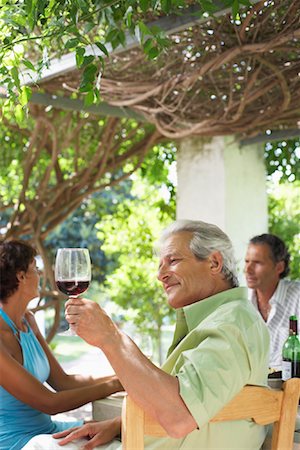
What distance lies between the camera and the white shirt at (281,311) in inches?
175

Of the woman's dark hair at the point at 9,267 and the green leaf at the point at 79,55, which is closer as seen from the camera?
the green leaf at the point at 79,55

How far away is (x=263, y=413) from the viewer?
2.19 meters

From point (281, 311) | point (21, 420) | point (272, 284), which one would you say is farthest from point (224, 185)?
point (21, 420)

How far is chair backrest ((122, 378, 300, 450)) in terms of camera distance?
79.7 inches

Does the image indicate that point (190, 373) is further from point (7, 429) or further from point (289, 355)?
point (7, 429)

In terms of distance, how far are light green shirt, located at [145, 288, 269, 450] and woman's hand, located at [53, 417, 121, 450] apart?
0.39 m

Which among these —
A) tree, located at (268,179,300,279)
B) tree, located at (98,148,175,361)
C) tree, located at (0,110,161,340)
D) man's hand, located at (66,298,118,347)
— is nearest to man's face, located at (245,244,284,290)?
tree, located at (0,110,161,340)

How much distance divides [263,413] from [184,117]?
3.32 metres

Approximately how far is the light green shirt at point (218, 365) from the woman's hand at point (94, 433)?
15.3 inches

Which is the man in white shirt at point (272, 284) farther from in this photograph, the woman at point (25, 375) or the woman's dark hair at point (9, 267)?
the woman's dark hair at point (9, 267)

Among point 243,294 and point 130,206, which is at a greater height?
point 130,206

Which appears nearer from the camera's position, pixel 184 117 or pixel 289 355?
pixel 289 355

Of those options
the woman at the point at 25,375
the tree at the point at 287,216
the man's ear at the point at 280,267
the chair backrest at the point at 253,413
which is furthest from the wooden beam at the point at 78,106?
the chair backrest at the point at 253,413

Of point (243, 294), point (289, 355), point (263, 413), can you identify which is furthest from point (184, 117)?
point (263, 413)
